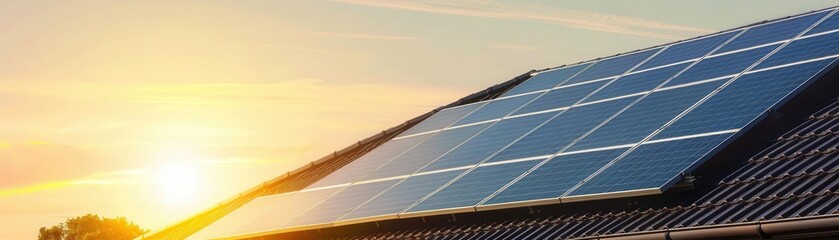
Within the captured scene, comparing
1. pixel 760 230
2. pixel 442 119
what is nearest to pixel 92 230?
pixel 442 119

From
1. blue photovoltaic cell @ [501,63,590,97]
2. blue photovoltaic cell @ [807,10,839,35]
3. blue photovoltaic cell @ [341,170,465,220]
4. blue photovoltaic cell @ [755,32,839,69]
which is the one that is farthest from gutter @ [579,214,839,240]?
blue photovoltaic cell @ [501,63,590,97]

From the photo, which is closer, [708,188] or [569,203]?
[708,188]

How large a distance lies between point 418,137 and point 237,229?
580 cm

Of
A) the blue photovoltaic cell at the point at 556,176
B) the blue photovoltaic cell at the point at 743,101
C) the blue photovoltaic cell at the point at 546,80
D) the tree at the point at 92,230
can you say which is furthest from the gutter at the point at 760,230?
the tree at the point at 92,230

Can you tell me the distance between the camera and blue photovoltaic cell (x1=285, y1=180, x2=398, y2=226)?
31453 millimetres

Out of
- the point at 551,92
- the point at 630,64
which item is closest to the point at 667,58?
the point at 630,64

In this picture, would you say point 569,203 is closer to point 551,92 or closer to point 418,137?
point 551,92

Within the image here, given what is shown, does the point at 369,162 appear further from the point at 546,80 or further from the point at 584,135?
the point at 584,135

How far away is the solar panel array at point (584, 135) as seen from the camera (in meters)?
24.9

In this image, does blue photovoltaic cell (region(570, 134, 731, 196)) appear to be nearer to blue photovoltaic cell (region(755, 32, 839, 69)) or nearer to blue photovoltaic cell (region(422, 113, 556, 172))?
blue photovoltaic cell (region(755, 32, 839, 69))

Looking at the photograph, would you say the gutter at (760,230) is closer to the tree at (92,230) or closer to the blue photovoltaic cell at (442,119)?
the blue photovoltaic cell at (442,119)

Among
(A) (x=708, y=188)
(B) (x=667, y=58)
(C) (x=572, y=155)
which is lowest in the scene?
(A) (x=708, y=188)

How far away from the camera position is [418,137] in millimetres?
36250

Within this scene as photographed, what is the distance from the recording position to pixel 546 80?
36.7 meters
